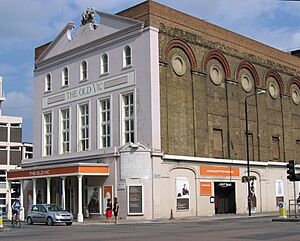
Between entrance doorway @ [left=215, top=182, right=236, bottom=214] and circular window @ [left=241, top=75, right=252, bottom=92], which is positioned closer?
entrance doorway @ [left=215, top=182, right=236, bottom=214]

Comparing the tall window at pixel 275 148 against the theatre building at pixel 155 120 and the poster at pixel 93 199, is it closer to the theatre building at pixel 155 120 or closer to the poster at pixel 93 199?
the theatre building at pixel 155 120

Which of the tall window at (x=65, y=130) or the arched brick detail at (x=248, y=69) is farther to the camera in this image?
the arched brick detail at (x=248, y=69)

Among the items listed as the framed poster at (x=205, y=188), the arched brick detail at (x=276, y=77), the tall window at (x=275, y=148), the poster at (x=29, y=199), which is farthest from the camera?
the arched brick detail at (x=276, y=77)

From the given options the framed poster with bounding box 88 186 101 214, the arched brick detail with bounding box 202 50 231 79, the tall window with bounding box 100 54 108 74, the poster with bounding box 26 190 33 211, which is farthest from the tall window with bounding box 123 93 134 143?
the poster with bounding box 26 190 33 211

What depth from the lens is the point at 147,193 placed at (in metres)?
38.9

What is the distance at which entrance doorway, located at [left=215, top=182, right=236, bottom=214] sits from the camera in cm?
4544

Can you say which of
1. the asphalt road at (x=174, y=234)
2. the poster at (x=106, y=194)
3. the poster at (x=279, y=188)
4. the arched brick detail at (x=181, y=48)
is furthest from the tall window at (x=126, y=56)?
Answer: the poster at (x=279, y=188)

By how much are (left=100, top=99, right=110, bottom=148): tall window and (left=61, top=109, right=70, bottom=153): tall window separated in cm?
Result: 477

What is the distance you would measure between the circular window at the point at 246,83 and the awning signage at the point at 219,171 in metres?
8.17

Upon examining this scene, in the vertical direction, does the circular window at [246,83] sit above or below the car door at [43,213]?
above

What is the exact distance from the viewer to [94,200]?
42.5 meters

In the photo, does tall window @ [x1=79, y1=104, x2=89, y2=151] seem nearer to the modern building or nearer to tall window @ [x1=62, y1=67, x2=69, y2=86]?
tall window @ [x1=62, y1=67, x2=69, y2=86]

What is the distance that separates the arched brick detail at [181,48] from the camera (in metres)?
41.9

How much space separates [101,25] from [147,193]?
15.3m
